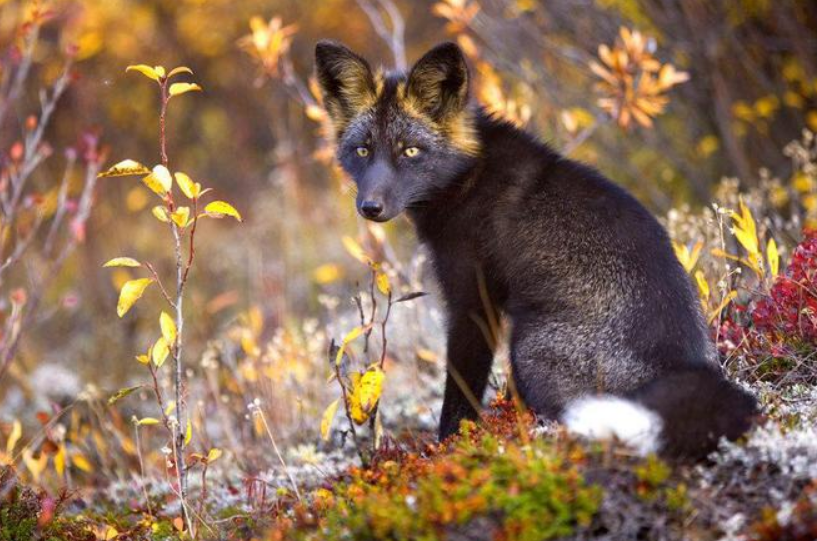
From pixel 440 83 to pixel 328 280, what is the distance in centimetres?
604

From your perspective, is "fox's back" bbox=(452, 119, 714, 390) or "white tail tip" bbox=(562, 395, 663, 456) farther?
"fox's back" bbox=(452, 119, 714, 390)

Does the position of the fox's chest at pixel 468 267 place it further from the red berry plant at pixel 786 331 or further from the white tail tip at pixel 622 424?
the red berry plant at pixel 786 331

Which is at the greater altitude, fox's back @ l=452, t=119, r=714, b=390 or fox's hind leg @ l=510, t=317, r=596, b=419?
fox's back @ l=452, t=119, r=714, b=390

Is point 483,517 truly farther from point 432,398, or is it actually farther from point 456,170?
point 432,398

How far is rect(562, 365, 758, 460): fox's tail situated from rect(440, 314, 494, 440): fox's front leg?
41.2 inches

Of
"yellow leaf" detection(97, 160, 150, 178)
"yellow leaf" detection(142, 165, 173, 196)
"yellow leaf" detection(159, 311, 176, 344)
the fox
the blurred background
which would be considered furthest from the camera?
the blurred background

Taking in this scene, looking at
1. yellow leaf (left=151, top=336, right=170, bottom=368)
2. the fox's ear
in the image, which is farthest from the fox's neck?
yellow leaf (left=151, top=336, right=170, bottom=368)

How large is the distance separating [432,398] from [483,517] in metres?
3.29

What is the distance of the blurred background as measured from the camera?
21.5 feet

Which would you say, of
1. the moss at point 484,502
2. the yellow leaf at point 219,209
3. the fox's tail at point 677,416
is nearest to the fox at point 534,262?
the fox's tail at point 677,416

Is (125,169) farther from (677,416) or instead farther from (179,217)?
(677,416)

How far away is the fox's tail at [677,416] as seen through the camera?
129 inches

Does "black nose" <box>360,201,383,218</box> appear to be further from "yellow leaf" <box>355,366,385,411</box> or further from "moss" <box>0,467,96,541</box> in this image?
"moss" <box>0,467,96,541</box>

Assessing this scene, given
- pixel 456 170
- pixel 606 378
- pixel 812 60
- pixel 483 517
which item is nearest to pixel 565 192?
pixel 456 170
